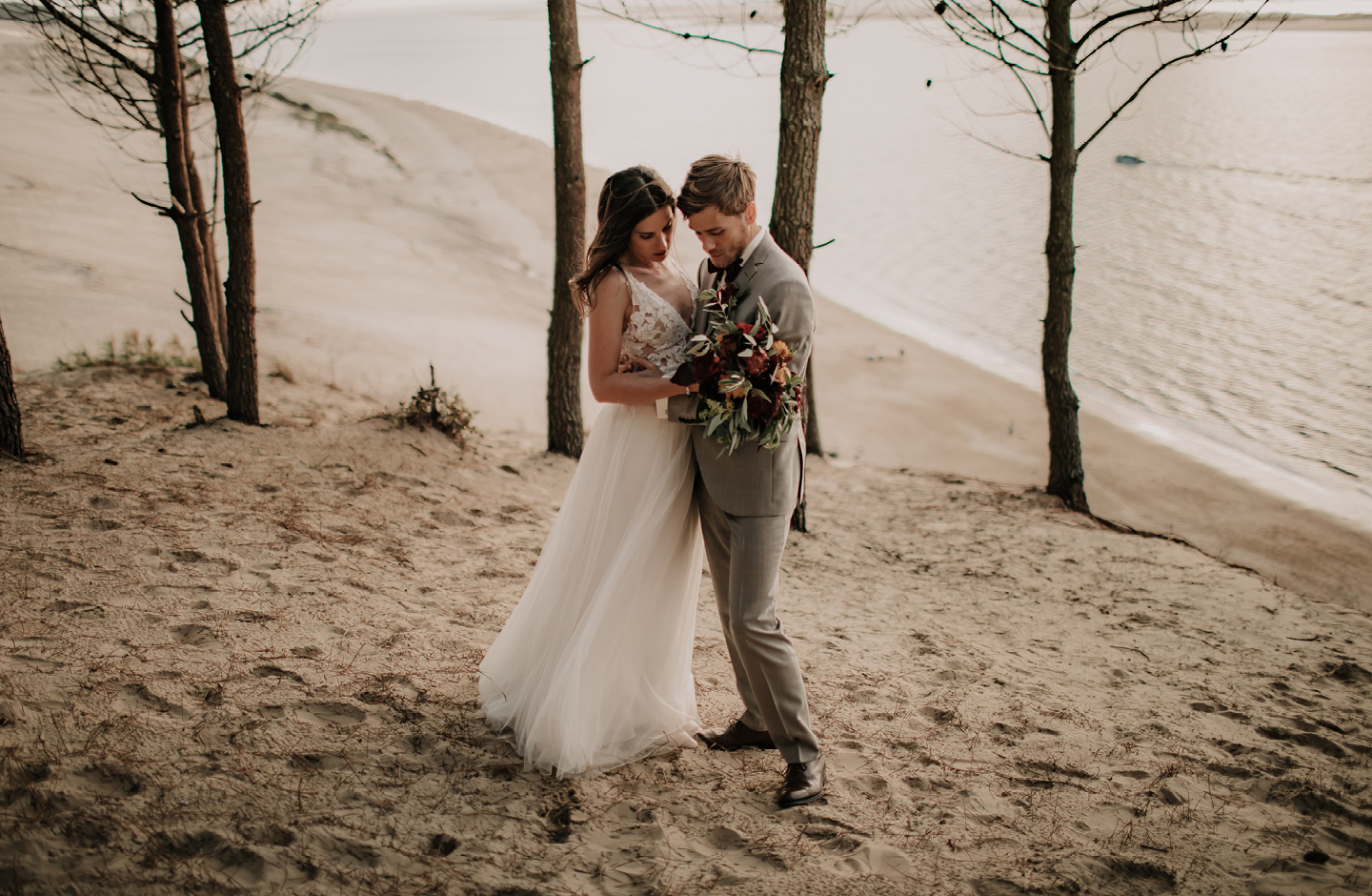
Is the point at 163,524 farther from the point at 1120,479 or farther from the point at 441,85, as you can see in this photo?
the point at 441,85

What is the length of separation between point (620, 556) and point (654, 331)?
2.78 feet

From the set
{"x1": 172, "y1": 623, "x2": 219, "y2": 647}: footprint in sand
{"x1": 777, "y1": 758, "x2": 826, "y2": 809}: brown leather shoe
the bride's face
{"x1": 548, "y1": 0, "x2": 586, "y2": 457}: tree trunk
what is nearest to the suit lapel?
the bride's face

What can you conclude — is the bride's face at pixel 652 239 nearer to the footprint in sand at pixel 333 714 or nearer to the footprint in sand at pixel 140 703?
the footprint in sand at pixel 333 714

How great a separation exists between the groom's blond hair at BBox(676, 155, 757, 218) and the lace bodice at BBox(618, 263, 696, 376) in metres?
0.35

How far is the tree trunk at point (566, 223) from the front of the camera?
22.6ft

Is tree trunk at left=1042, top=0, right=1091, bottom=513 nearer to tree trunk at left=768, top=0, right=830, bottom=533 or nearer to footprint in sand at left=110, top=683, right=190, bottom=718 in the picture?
tree trunk at left=768, top=0, right=830, bottom=533

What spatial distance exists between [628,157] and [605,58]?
141ft

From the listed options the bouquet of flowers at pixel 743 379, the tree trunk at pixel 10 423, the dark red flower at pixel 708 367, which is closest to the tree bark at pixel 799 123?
the bouquet of flowers at pixel 743 379

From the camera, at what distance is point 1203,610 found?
5512 millimetres

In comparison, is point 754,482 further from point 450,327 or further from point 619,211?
point 450,327

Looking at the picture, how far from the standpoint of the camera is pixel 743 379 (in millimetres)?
2797

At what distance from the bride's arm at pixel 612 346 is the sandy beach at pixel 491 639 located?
144cm

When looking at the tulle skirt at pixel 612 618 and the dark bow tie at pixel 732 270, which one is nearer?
the dark bow tie at pixel 732 270

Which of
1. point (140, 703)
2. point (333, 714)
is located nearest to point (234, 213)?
point (140, 703)
